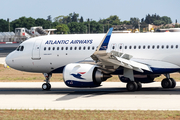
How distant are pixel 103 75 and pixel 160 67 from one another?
4107 millimetres

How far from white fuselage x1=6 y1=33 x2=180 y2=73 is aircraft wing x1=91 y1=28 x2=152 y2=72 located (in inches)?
40.2

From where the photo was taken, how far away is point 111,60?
2264 cm

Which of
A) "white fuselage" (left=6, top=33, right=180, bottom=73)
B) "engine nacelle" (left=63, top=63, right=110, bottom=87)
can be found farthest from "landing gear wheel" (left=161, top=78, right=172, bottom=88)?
"engine nacelle" (left=63, top=63, right=110, bottom=87)

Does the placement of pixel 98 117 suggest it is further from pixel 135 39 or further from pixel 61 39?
pixel 61 39

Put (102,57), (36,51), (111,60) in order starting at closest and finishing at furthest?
(102,57) → (111,60) → (36,51)

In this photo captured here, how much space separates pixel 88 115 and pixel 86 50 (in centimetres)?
1080

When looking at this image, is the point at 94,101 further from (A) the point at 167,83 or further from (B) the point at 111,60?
(A) the point at 167,83

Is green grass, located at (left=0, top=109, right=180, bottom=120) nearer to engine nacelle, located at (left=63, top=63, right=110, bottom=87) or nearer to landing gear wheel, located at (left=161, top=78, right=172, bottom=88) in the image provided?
engine nacelle, located at (left=63, top=63, right=110, bottom=87)

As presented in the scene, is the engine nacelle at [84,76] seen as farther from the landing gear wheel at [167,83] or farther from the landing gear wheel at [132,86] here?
the landing gear wheel at [167,83]

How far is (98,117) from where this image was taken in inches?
623

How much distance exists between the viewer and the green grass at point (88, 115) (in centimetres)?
1572

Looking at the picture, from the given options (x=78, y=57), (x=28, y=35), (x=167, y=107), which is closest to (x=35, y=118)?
(x=167, y=107)

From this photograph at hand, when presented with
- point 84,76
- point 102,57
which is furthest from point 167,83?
point 102,57

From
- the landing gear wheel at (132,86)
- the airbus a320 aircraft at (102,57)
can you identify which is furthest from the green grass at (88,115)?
the landing gear wheel at (132,86)
